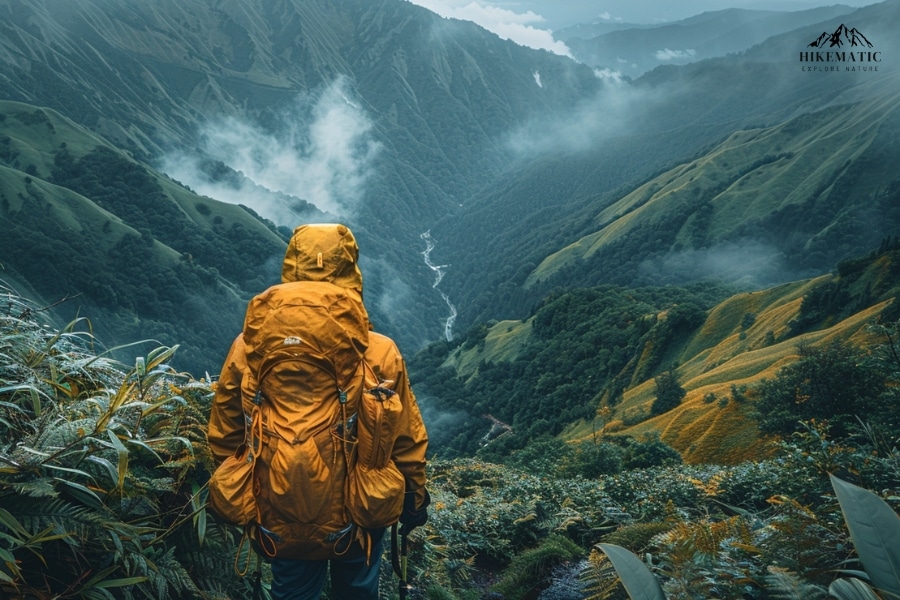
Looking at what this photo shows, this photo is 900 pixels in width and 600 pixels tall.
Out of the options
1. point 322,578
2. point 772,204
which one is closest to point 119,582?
point 322,578

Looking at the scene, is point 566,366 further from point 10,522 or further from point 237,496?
point 10,522

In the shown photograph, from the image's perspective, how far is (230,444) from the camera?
3754 millimetres

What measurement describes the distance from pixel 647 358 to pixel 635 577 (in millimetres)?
63609

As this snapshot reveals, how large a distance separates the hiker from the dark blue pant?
0.03ft

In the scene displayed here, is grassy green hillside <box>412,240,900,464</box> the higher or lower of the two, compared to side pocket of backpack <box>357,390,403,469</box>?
higher

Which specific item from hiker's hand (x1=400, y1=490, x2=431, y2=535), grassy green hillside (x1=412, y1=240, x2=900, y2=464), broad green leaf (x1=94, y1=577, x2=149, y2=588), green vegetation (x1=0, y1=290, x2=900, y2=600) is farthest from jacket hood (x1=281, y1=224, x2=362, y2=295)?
grassy green hillside (x1=412, y1=240, x2=900, y2=464)

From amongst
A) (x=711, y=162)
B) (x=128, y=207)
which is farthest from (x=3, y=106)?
(x=711, y=162)

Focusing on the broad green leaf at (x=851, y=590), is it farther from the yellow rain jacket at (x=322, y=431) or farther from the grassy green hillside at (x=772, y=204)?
the grassy green hillside at (x=772, y=204)

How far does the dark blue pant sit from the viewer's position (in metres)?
3.61

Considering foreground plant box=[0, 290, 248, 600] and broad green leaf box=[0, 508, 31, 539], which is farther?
foreground plant box=[0, 290, 248, 600]

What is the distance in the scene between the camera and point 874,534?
2.32 m

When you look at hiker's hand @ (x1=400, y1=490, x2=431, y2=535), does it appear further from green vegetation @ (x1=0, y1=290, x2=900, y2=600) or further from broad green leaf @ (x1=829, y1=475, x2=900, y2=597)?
broad green leaf @ (x1=829, y1=475, x2=900, y2=597)

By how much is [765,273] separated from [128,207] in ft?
535

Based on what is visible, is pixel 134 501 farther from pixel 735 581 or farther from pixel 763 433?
pixel 763 433
